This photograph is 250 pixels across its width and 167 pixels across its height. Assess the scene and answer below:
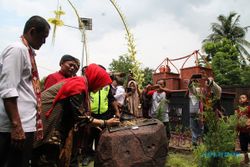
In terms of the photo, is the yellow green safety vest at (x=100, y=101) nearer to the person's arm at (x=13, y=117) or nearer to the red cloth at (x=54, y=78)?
the red cloth at (x=54, y=78)

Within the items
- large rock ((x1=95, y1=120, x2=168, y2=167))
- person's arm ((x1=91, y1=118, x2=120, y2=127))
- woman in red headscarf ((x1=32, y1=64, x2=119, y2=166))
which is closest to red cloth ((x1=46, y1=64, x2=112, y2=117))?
woman in red headscarf ((x1=32, y1=64, x2=119, y2=166))

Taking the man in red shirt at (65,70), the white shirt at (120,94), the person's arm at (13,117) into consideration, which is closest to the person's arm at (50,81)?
the man in red shirt at (65,70)

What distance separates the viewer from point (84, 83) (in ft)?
11.3

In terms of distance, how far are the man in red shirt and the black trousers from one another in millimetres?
2192

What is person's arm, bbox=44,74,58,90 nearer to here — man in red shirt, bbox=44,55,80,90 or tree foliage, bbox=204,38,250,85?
man in red shirt, bbox=44,55,80,90

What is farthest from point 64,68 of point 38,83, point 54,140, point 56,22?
point 38,83

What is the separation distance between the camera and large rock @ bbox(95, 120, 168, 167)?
13.3 ft

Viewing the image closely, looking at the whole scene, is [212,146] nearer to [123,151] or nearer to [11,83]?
[123,151]

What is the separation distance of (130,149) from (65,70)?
1.42 m

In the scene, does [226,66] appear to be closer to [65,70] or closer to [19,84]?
[65,70]

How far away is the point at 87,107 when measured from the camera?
3.56 meters

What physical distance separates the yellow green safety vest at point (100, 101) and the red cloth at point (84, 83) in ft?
7.08

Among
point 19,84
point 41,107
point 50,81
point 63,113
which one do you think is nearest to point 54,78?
point 50,81

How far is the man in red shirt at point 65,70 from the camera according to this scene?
4.74 m
